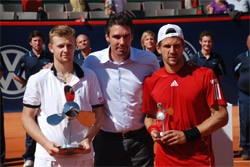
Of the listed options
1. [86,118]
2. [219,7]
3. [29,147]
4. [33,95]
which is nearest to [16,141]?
[29,147]

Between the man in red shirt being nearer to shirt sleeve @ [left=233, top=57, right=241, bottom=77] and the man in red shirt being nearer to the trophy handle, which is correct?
the trophy handle

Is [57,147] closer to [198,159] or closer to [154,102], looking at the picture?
[154,102]

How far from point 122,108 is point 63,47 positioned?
0.91 metres

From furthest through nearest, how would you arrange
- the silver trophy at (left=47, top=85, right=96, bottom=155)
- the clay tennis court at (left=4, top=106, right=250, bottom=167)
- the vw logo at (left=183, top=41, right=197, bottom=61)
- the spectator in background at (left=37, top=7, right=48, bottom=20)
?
the spectator in background at (left=37, top=7, right=48, bottom=20) < the vw logo at (left=183, top=41, right=197, bottom=61) < the clay tennis court at (left=4, top=106, right=250, bottom=167) < the silver trophy at (left=47, top=85, right=96, bottom=155)

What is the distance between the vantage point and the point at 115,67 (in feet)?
12.1

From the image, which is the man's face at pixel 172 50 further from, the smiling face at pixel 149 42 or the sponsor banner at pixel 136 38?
the sponsor banner at pixel 136 38

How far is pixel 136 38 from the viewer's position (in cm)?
1091

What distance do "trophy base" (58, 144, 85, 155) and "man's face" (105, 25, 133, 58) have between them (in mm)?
1012

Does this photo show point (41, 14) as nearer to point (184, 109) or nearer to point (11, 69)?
point (11, 69)

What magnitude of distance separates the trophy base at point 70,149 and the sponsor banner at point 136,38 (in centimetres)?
801

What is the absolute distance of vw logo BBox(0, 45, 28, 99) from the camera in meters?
10.5

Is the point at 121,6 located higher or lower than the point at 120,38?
higher

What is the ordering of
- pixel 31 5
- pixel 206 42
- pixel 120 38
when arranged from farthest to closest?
pixel 31 5, pixel 206 42, pixel 120 38

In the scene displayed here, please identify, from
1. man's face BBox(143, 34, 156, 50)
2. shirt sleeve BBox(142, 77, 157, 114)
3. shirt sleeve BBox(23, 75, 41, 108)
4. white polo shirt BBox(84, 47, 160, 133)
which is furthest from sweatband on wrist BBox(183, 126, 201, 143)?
man's face BBox(143, 34, 156, 50)
